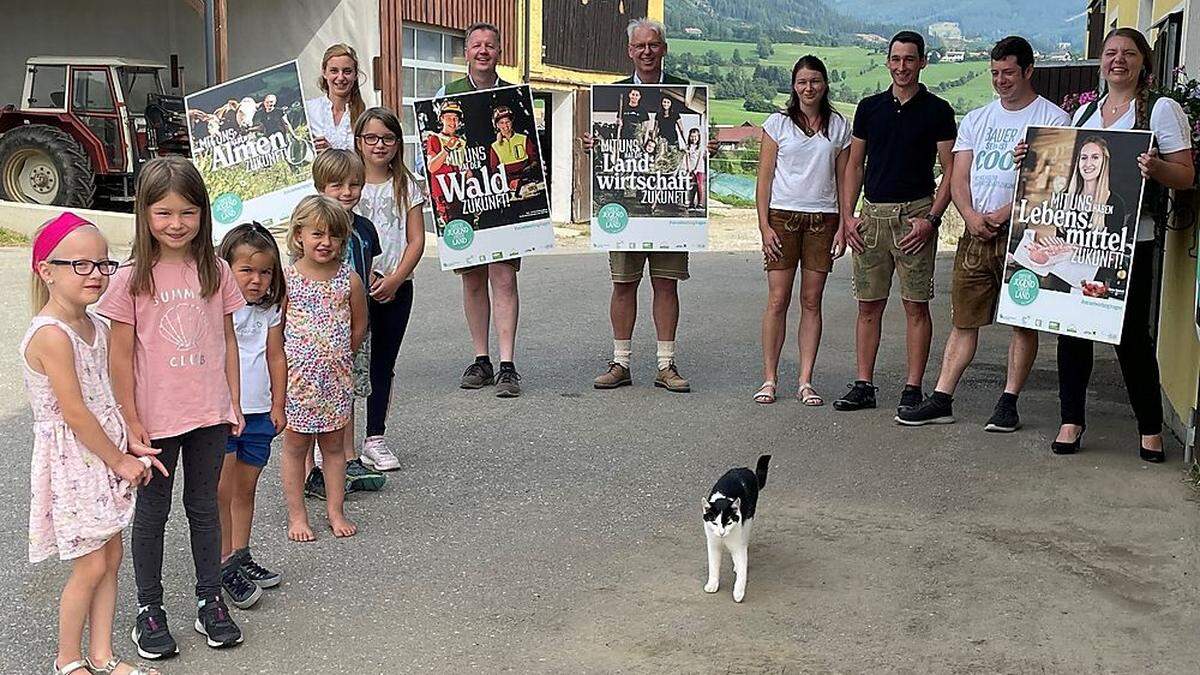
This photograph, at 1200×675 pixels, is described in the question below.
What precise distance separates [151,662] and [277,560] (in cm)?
94

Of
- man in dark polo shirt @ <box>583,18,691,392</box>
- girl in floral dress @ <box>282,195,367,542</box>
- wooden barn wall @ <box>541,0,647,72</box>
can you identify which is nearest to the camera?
girl in floral dress @ <box>282,195,367,542</box>

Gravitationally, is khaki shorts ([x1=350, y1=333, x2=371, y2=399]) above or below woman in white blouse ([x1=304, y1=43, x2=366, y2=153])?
below

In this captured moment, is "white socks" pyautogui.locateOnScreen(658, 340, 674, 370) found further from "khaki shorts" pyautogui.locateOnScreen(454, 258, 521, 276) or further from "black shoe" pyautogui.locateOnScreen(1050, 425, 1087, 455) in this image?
"black shoe" pyautogui.locateOnScreen(1050, 425, 1087, 455)

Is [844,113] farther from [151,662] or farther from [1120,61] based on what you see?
[151,662]

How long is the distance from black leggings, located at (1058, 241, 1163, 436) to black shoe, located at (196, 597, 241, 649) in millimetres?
4236

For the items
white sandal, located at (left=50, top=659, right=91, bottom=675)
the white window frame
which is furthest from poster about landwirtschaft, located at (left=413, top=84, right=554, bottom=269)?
the white window frame

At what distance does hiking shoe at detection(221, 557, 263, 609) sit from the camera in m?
4.51

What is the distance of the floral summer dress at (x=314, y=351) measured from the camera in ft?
16.6

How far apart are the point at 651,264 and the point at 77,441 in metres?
4.74

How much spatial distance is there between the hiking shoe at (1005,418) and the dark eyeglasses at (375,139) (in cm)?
349

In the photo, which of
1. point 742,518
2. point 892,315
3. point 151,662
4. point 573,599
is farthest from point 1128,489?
point 892,315

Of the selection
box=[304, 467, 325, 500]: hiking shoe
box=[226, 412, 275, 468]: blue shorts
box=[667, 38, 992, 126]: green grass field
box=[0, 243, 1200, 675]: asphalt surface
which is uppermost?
box=[667, 38, 992, 126]: green grass field

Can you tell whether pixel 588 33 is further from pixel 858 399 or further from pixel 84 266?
pixel 84 266

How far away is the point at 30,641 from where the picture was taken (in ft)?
13.8
